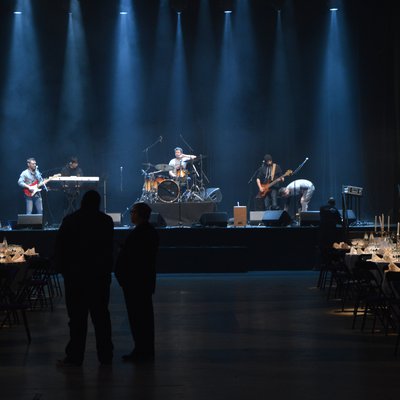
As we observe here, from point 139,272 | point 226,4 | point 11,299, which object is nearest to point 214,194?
point 226,4

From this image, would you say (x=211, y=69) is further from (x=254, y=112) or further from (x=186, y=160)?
(x=186, y=160)

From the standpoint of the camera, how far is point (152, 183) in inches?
878

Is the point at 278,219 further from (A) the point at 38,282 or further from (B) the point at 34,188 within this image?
(A) the point at 38,282

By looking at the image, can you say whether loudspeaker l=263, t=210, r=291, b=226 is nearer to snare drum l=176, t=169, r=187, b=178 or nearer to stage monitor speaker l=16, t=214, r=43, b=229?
A: snare drum l=176, t=169, r=187, b=178

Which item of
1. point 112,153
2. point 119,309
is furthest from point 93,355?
→ point 112,153

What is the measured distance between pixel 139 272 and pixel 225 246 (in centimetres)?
1137

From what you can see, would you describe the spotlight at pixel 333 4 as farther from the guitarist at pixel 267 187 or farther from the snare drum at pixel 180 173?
the snare drum at pixel 180 173

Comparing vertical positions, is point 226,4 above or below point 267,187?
above

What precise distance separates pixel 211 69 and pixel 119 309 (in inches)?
513

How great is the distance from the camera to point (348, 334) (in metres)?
9.91

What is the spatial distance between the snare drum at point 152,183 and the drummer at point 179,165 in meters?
0.30

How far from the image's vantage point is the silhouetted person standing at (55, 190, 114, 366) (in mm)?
7840

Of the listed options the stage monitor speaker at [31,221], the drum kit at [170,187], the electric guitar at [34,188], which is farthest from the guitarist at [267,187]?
the stage monitor speaker at [31,221]

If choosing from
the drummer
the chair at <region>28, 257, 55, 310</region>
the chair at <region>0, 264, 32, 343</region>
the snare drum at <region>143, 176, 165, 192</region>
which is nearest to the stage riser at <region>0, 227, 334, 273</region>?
the snare drum at <region>143, 176, 165, 192</region>
